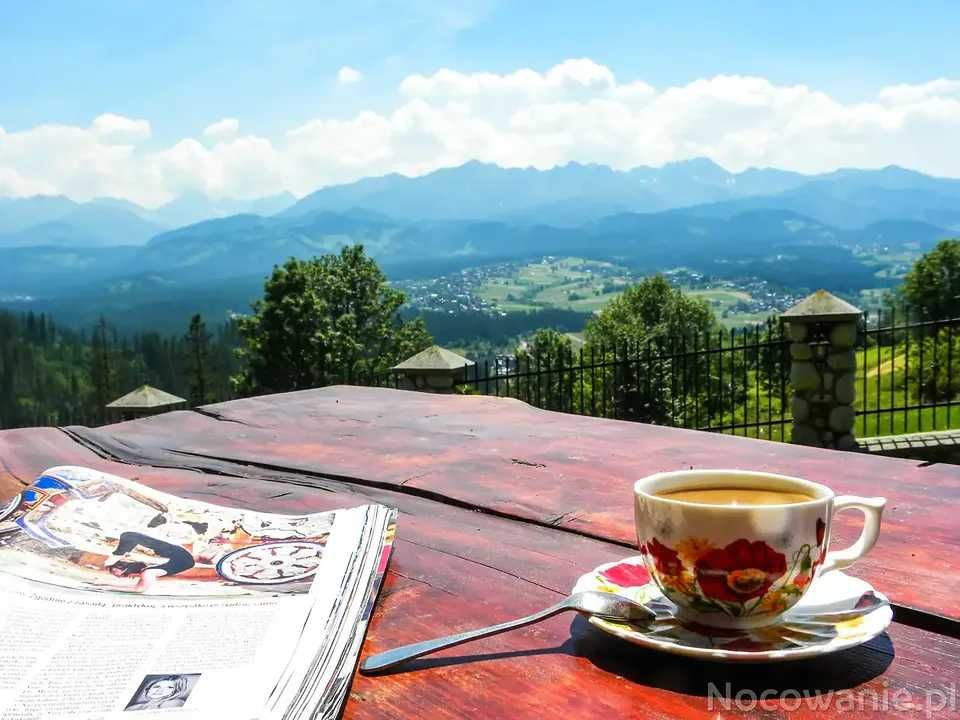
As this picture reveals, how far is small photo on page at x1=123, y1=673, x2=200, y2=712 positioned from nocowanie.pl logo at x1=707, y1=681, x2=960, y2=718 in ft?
1.25

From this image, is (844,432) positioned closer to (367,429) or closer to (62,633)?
(367,429)

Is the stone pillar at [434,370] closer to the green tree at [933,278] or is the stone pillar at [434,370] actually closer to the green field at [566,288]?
the green tree at [933,278]

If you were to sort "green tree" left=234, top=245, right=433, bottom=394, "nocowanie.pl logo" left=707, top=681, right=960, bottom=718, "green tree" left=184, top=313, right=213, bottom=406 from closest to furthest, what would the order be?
"nocowanie.pl logo" left=707, top=681, right=960, bottom=718, "green tree" left=234, top=245, right=433, bottom=394, "green tree" left=184, top=313, right=213, bottom=406

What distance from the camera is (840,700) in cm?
53

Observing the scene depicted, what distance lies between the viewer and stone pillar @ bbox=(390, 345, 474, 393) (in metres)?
6.48

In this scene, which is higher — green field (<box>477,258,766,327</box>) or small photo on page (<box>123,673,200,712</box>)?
green field (<box>477,258,766,327</box>)

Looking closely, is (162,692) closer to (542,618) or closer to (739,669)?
(542,618)

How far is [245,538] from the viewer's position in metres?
0.92

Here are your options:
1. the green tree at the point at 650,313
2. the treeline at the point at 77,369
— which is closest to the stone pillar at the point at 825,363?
the green tree at the point at 650,313

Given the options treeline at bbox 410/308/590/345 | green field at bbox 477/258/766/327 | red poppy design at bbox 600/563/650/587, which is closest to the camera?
red poppy design at bbox 600/563/650/587

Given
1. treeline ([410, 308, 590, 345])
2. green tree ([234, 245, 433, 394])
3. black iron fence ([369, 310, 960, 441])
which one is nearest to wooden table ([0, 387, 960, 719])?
black iron fence ([369, 310, 960, 441])

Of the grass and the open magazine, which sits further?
the grass

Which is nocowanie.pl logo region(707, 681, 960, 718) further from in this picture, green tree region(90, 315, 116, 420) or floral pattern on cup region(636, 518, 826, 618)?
green tree region(90, 315, 116, 420)

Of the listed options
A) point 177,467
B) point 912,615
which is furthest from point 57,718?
point 177,467
